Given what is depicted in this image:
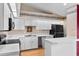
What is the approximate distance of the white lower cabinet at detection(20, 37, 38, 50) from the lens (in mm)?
4041

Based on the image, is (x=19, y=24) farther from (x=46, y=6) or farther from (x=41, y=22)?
(x=46, y=6)

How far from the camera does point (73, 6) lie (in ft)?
3.88

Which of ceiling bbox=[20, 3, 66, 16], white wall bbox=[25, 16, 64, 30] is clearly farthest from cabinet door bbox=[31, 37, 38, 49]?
ceiling bbox=[20, 3, 66, 16]

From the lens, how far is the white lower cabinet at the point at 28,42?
4.04 meters

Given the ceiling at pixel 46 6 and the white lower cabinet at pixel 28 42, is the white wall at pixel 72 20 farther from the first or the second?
the white lower cabinet at pixel 28 42

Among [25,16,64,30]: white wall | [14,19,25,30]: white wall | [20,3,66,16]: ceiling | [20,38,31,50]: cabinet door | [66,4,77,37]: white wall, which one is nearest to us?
[66,4,77,37]: white wall

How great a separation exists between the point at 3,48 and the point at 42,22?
2.88 meters

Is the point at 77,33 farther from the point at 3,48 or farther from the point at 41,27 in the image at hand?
the point at 41,27

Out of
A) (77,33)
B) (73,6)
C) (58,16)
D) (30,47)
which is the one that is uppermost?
(58,16)

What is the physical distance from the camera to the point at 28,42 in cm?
419

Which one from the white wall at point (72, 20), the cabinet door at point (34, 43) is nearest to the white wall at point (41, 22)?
the cabinet door at point (34, 43)

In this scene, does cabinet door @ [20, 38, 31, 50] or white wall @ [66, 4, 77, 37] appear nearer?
white wall @ [66, 4, 77, 37]

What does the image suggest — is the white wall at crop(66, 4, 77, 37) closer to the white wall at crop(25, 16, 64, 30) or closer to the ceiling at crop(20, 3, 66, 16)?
the ceiling at crop(20, 3, 66, 16)

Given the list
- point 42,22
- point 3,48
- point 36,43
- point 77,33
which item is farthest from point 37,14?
point 77,33
